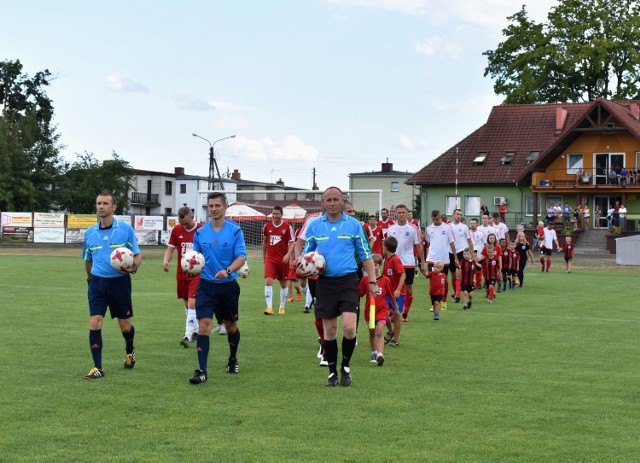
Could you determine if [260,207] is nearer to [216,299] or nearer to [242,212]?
[242,212]

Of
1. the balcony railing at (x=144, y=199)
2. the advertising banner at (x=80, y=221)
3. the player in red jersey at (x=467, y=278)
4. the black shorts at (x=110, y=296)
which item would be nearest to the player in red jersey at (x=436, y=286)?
the player in red jersey at (x=467, y=278)

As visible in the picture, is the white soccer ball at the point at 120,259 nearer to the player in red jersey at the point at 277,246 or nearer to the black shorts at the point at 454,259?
the player in red jersey at the point at 277,246

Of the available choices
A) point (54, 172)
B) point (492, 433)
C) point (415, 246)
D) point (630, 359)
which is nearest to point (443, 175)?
point (54, 172)

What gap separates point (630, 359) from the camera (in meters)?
12.8

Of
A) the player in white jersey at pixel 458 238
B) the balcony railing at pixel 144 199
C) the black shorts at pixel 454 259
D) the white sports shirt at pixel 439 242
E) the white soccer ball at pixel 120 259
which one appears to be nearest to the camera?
the white soccer ball at pixel 120 259

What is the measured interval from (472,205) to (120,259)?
60.4 metres

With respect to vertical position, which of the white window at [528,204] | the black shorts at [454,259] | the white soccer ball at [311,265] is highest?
the white window at [528,204]

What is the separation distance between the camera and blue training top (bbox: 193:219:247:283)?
35.6ft

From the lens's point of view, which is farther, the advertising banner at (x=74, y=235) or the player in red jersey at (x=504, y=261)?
the advertising banner at (x=74, y=235)

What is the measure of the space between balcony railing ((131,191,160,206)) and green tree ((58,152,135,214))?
2739cm

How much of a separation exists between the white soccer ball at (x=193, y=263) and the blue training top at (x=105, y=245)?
0.67 meters

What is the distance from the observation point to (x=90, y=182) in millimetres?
79750

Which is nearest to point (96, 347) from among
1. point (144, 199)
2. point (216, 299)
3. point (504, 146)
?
point (216, 299)

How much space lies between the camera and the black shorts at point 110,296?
35.9 feet
